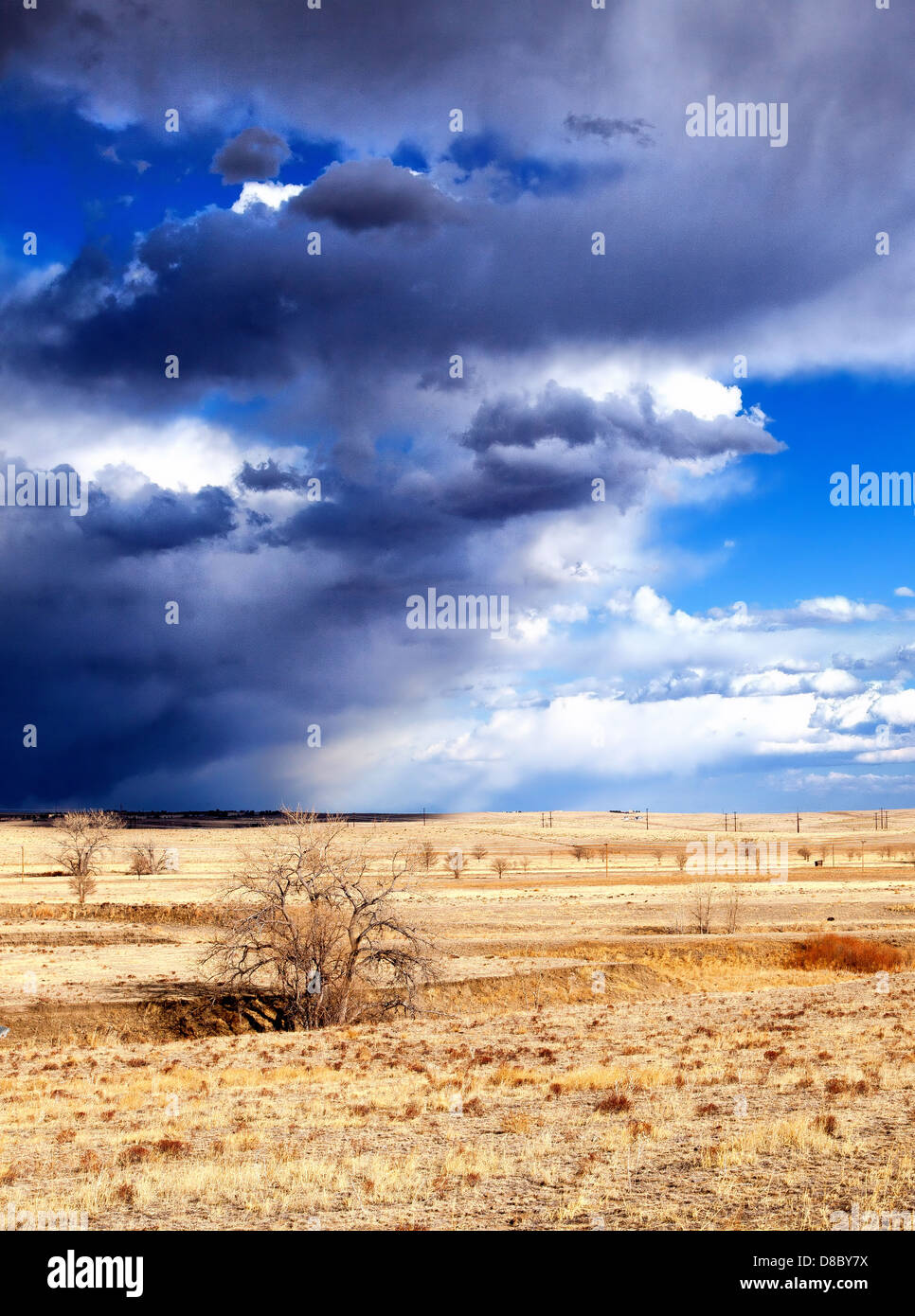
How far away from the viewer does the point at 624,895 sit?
82.9 meters

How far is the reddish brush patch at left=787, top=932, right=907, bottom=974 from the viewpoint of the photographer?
48969 millimetres

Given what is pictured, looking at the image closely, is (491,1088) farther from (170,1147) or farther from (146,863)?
(146,863)

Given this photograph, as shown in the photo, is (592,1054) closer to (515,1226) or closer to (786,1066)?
(786,1066)

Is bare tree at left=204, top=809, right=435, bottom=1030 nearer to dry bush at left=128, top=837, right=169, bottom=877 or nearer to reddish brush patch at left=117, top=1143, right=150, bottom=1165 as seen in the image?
reddish brush patch at left=117, top=1143, right=150, bottom=1165

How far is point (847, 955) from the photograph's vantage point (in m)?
50.0

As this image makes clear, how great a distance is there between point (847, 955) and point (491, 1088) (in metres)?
34.7

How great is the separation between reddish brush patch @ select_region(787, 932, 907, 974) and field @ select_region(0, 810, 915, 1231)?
0.16 m

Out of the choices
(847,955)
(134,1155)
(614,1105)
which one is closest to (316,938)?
(614,1105)

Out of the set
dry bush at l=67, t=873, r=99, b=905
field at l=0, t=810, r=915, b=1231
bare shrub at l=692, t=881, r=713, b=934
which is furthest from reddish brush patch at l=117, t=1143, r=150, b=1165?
dry bush at l=67, t=873, r=99, b=905

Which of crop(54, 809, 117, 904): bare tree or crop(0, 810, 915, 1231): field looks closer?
crop(0, 810, 915, 1231): field

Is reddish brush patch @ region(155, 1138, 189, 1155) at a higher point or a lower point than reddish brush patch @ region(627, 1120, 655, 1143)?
lower

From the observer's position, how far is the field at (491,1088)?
41.0 ft
